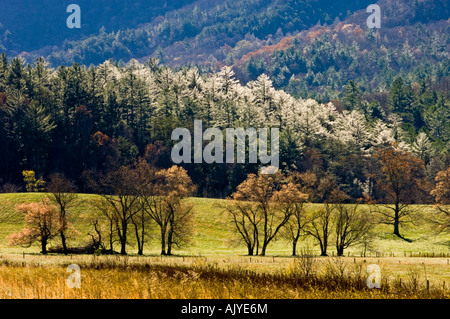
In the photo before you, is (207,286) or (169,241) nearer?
(207,286)

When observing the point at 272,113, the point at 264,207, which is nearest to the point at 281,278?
the point at 264,207

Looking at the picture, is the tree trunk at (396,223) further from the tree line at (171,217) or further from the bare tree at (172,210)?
the bare tree at (172,210)

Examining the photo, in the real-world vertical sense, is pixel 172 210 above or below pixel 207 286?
above

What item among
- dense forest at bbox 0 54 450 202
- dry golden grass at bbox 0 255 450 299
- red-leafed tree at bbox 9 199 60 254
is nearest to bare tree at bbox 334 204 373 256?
dense forest at bbox 0 54 450 202

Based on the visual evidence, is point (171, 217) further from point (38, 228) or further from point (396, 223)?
point (396, 223)

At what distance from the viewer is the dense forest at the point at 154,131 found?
494 feet

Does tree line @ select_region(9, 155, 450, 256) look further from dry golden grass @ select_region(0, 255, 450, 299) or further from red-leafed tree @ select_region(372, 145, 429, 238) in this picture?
dry golden grass @ select_region(0, 255, 450, 299)

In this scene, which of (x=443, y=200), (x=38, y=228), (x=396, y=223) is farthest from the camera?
(x=396, y=223)

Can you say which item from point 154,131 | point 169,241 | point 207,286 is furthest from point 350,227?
point 154,131

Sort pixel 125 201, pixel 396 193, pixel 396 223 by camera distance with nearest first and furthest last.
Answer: pixel 125 201
pixel 396 223
pixel 396 193

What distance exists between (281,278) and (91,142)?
405 ft

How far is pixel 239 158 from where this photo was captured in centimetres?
14775

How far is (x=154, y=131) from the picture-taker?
16625 cm

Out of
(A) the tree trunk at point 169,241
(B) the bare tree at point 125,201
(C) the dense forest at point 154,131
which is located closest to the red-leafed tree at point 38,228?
(B) the bare tree at point 125,201
